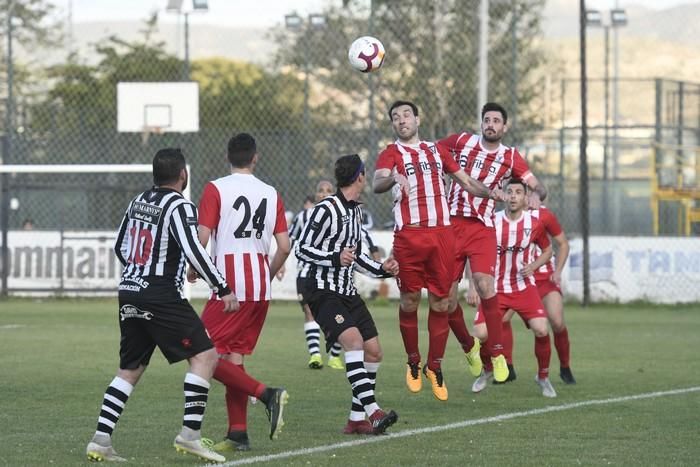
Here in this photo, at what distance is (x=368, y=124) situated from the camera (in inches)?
1156

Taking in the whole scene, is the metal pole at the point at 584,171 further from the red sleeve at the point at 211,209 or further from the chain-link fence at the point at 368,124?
the red sleeve at the point at 211,209

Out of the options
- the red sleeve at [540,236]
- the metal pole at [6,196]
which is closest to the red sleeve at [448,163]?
the red sleeve at [540,236]

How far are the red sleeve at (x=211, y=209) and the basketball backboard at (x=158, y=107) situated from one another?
1798 cm

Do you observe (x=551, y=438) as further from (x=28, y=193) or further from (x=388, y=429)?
(x=28, y=193)

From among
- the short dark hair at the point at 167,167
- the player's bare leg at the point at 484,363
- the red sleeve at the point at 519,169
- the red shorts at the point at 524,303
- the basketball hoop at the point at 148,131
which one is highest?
the basketball hoop at the point at 148,131

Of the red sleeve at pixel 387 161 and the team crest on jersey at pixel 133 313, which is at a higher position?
the red sleeve at pixel 387 161

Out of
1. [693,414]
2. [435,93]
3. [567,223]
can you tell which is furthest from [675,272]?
[693,414]

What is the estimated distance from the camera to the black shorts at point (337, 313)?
32.0 feet

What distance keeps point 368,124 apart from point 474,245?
17356 mm

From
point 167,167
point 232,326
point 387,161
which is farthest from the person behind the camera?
point 387,161

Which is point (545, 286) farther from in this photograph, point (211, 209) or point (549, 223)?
point (211, 209)

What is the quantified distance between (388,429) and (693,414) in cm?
248

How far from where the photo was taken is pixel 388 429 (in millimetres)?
9945

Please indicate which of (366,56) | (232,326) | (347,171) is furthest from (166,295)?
(366,56)
